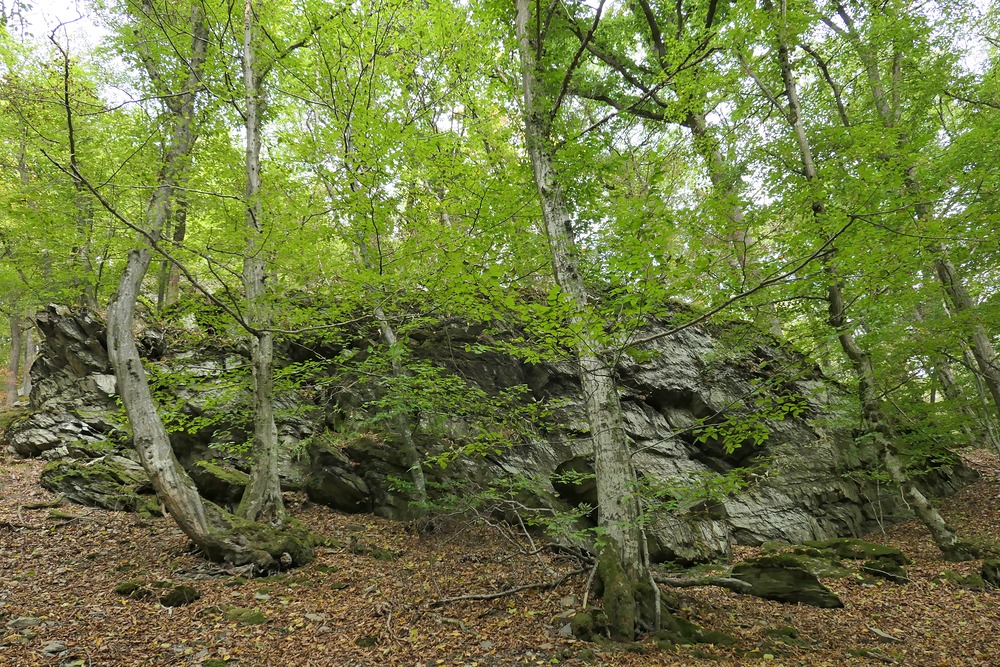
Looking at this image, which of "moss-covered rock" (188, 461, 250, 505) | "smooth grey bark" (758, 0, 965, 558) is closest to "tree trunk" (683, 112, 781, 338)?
"smooth grey bark" (758, 0, 965, 558)

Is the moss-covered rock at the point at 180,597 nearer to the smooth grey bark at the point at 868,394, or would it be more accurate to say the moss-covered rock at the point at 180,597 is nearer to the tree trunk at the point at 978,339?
the smooth grey bark at the point at 868,394

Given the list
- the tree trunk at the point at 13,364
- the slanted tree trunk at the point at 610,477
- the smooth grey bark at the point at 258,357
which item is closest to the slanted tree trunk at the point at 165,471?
the smooth grey bark at the point at 258,357

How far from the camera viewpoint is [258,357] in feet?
28.6

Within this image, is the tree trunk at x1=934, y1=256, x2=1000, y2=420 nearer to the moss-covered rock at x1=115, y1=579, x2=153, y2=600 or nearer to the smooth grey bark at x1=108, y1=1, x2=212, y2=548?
the smooth grey bark at x1=108, y1=1, x2=212, y2=548

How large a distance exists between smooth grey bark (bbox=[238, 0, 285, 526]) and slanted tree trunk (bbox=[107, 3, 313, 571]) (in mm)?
655

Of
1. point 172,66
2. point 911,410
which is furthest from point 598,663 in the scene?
point 172,66

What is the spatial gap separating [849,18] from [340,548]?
1680 centimetres

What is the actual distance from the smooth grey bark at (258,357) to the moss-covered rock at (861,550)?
11.1 metres

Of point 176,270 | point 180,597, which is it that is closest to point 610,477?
point 180,597

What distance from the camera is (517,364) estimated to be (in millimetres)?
12992

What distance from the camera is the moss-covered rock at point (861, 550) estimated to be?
879 centimetres

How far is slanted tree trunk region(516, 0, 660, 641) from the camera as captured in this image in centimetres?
525

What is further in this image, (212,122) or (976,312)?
(212,122)

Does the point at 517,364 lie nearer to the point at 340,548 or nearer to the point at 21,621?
the point at 340,548
